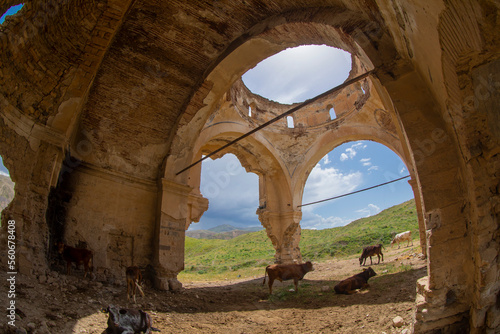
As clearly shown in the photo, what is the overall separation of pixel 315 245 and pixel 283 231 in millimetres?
10337

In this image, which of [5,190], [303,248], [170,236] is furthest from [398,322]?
[303,248]

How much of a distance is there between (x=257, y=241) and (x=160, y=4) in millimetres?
26394

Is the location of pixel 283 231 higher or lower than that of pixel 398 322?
higher

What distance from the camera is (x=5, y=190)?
Answer: 490 cm

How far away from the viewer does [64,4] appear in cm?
447

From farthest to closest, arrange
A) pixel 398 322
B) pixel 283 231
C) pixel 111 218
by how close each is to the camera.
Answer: pixel 283 231 < pixel 111 218 < pixel 398 322

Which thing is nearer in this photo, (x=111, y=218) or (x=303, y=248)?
(x=111, y=218)

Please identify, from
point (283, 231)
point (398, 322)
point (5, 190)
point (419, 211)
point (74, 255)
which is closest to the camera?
point (398, 322)

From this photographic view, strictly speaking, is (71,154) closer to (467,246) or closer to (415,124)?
(415,124)

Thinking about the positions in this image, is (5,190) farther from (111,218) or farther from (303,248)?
(303,248)

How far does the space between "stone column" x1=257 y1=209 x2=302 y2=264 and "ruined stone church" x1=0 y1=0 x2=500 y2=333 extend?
5.32 metres

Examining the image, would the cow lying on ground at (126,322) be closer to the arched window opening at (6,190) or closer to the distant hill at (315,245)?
the arched window opening at (6,190)

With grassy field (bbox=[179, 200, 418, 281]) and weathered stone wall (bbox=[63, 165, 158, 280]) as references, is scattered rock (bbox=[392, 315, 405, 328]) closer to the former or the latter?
weathered stone wall (bbox=[63, 165, 158, 280])

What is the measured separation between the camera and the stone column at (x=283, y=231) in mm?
12867
